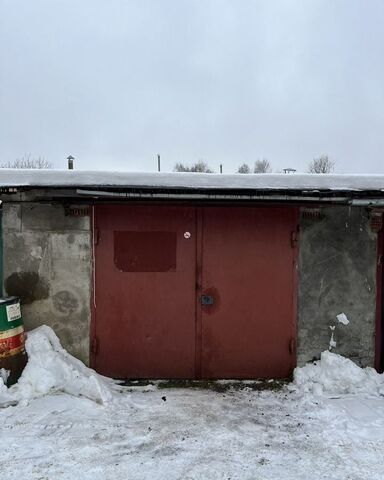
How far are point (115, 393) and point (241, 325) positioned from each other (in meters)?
1.76

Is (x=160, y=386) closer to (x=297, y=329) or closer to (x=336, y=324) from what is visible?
(x=297, y=329)

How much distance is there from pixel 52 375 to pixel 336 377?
11.1 feet

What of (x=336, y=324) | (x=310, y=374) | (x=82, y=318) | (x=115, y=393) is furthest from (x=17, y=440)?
(x=336, y=324)

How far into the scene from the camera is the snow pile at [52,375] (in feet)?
16.0

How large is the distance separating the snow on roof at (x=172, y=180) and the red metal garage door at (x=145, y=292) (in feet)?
1.86

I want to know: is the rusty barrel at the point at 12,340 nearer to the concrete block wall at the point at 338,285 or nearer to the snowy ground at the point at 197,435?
the snowy ground at the point at 197,435

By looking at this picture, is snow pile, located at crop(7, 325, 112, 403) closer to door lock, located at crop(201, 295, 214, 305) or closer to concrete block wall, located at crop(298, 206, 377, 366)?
door lock, located at crop(201, 295, 214, 305)

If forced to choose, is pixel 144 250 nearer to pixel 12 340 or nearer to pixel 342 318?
pixel 12 340

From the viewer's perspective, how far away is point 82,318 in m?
5.61

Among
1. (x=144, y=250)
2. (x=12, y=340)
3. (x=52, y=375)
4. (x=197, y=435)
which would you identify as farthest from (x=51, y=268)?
(x=197, y=435)

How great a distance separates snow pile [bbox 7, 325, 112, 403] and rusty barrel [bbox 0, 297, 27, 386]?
4.5 inches

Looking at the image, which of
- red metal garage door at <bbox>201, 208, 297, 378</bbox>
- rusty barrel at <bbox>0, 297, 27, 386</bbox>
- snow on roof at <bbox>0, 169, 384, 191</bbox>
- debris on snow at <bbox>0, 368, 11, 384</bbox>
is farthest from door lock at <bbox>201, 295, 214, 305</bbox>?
debris on snow at <bbox>0, 368, 11, 384</bbox>

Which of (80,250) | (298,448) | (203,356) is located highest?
(80,250)

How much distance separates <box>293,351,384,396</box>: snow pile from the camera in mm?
5324
